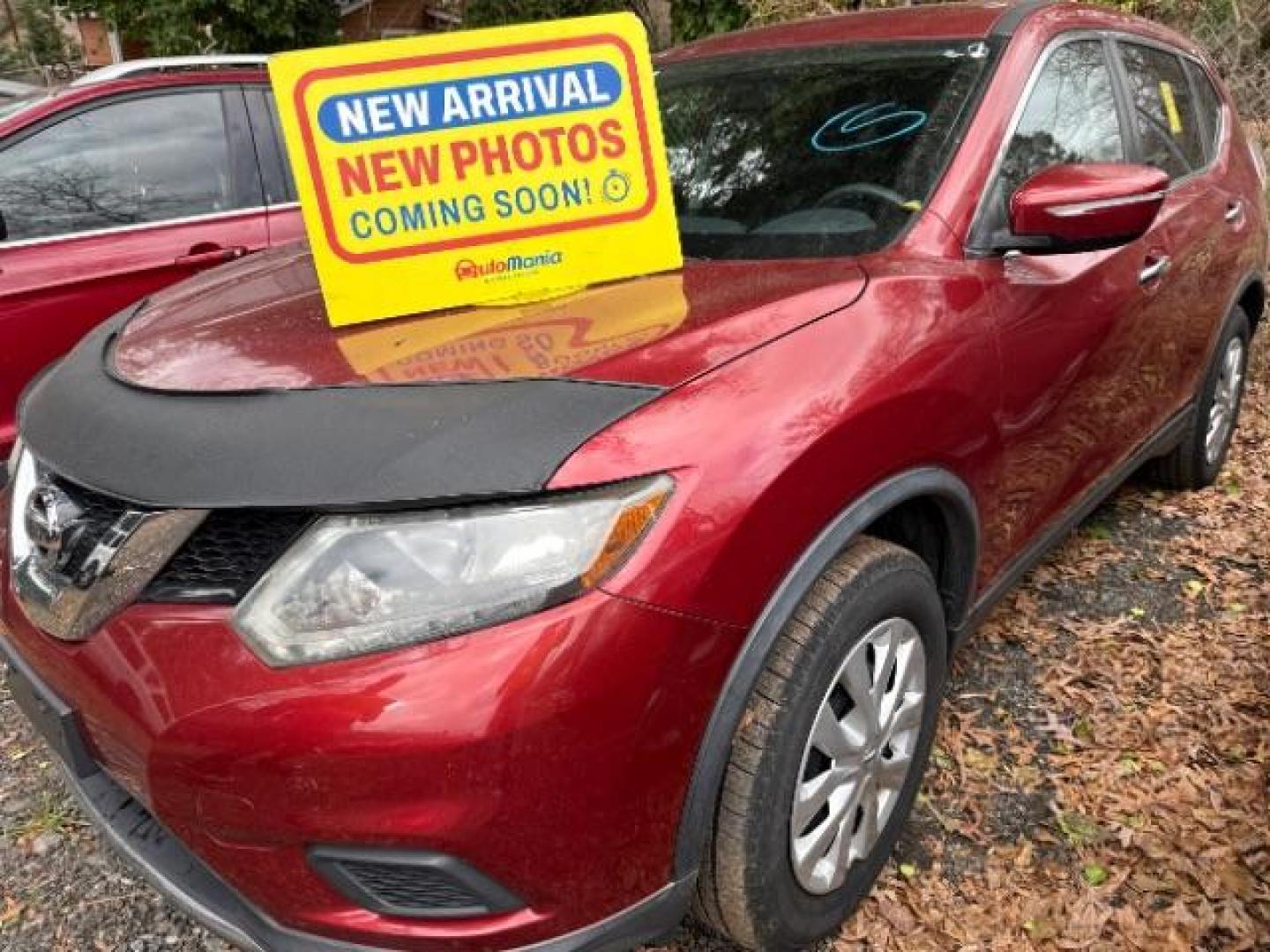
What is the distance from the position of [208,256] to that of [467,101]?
234 centimetres

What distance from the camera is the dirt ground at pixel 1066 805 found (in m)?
2.04

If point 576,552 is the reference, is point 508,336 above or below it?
above

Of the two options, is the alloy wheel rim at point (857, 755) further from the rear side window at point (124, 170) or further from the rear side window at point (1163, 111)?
the rear side window at point (124, 170)

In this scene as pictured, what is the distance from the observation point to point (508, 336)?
5.76 feet

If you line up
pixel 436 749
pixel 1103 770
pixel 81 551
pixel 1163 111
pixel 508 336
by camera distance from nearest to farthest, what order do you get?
pixel 436 749 → pixel 81 551 → pixel 508 336 → pixel 1103 770 → pixel 1163 111

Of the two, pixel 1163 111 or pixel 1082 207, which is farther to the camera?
pixel 1163 111

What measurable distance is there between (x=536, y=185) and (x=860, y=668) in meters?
1.12

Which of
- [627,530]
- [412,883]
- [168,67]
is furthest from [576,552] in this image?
[168,67]

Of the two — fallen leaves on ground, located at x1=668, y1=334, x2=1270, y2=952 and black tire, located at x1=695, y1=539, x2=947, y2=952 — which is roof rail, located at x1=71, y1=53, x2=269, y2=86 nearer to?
black tire, located at x1=695, y1=539, x2=947, y2=952

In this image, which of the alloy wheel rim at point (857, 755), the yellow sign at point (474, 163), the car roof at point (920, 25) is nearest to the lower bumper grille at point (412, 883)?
the alloy wheel rim at point (857, 755)

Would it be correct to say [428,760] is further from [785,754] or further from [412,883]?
[785,754]

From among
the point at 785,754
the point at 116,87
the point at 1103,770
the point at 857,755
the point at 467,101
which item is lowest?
the point at 1103,770

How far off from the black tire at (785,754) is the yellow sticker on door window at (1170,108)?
215cm

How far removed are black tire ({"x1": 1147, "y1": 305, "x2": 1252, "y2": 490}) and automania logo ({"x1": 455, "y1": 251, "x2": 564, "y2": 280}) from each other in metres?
2.55
